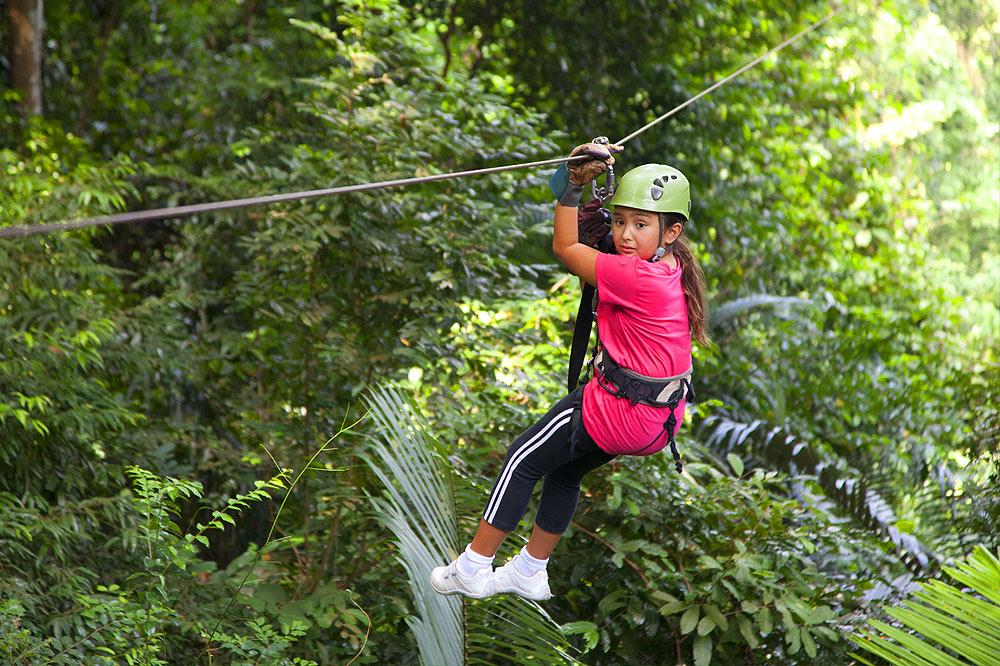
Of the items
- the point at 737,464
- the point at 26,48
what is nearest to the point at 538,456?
the point at 737,464

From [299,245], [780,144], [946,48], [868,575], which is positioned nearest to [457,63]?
[780,144]

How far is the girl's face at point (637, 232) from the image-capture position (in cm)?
268

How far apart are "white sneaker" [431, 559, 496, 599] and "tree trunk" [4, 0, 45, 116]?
A: 18.3 feet

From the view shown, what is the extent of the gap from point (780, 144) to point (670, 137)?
1433 millimetres

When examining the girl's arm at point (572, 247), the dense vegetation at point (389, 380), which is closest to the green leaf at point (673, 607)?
the dense vegetation at point (389, 380)

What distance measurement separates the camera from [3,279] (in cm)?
465

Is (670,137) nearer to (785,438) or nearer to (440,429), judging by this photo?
(785,438)

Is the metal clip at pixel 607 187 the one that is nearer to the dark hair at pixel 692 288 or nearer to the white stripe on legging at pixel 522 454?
the dark hair at pixel 692 288

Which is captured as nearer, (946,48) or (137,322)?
(137,322)

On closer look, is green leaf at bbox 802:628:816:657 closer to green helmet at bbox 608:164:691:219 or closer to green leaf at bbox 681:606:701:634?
green leaf at bbox 681:606:701:634

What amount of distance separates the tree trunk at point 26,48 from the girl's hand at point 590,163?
5.62 m

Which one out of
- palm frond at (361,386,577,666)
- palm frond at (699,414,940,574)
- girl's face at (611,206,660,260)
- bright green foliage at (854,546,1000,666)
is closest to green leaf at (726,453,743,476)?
palm frond at (699,414,940,574)

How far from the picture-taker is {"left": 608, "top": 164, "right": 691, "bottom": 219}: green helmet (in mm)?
2639

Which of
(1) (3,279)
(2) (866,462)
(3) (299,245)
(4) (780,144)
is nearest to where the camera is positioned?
(3) (299,245)
